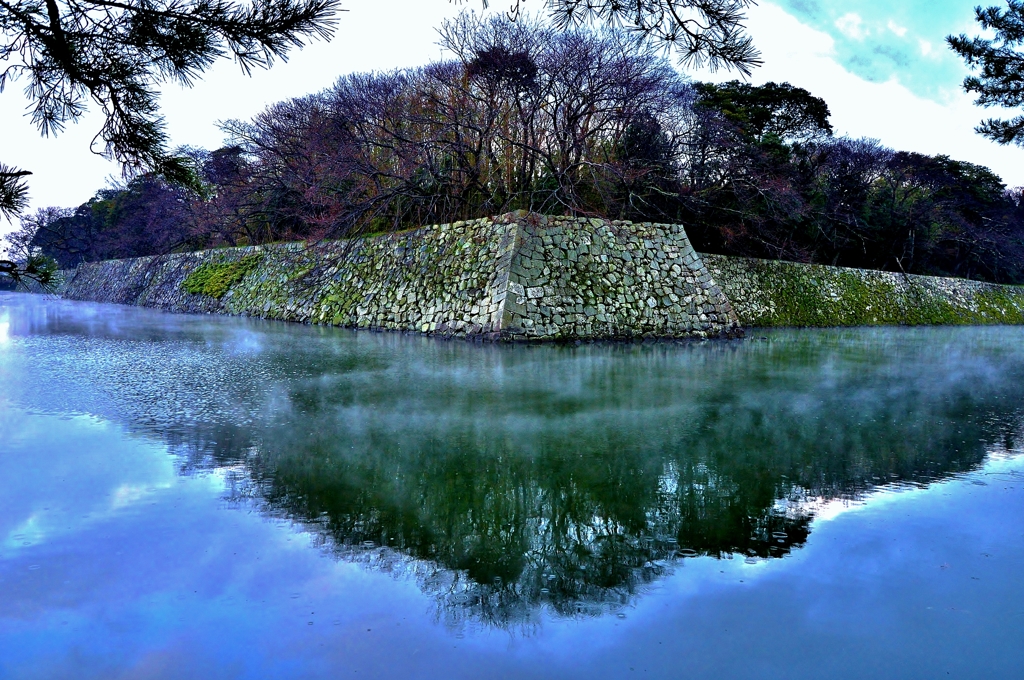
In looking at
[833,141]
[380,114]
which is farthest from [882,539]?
[833,141]

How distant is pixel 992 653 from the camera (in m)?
2.27

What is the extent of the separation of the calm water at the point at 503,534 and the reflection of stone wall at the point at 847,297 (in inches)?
548

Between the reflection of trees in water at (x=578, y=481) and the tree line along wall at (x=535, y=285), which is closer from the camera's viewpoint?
the reflection of trees in water at (x=578, y=481)

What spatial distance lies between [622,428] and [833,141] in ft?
84.5

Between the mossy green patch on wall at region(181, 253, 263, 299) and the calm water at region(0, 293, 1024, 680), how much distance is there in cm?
1665

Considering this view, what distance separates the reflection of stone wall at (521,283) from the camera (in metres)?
13.3

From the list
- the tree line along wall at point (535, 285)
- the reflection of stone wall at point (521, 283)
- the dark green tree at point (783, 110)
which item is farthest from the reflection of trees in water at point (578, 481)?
the dark green tree at point (783, 110)

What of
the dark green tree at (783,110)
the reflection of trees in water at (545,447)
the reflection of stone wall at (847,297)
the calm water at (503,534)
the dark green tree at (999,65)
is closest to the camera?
the calm water at (503,534)

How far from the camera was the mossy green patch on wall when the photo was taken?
23094 millimetres

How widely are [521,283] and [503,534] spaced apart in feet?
32.7

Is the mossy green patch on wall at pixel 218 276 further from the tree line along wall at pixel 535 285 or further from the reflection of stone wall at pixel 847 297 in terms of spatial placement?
the reflection of stone wall at pixel 847 297

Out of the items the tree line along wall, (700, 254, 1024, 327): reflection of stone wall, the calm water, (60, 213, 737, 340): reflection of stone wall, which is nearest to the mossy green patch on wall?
the tree line along wall

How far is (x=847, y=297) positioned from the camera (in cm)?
2322

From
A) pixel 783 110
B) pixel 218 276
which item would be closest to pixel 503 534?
pixel 218 276
